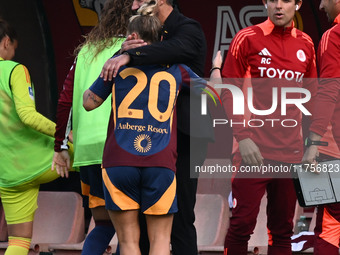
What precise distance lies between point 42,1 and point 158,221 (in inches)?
179

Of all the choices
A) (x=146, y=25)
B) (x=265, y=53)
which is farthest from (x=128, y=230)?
(x=265, y=53)

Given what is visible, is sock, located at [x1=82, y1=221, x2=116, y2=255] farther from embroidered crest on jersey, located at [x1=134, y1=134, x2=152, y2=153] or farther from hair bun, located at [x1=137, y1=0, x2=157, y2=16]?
hair bun, located at [x1=137, y1=0, x2=157, y2=16]

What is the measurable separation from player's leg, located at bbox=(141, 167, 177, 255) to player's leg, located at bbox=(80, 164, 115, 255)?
0.71 m

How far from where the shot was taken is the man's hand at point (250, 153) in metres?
6.05

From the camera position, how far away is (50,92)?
954cm

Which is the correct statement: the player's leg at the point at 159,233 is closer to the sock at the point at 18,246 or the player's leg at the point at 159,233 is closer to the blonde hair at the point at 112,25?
the blonde hair at the point at 112,25

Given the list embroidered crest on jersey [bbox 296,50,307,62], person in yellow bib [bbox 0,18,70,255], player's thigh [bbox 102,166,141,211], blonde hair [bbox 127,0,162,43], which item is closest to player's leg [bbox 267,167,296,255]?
embroidered crest on jersey [bbox 296,50,307,62]

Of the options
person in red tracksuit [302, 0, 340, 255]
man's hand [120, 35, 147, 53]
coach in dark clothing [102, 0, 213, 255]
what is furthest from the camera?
person in red tracksuit [302, 0, 340, 255]

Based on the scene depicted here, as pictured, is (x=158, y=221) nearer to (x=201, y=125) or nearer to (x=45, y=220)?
(x=201, y=125)

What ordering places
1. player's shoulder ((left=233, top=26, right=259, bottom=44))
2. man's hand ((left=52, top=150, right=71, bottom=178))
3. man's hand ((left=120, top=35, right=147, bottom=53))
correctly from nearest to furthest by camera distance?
man's hand ((left=120, top=35, right=147, bottom=53)) < player's shoulder ((left=233, top=26, right=259, bottom=44)) < man's hand ((left=52, top=150, right=71, bottom=178))

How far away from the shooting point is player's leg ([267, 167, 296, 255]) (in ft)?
20.1

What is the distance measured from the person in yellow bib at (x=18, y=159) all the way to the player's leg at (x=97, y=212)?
85 cm

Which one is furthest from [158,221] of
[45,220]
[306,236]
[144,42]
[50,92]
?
[50,92]

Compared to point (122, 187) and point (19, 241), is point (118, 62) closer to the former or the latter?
point (122, 187)
